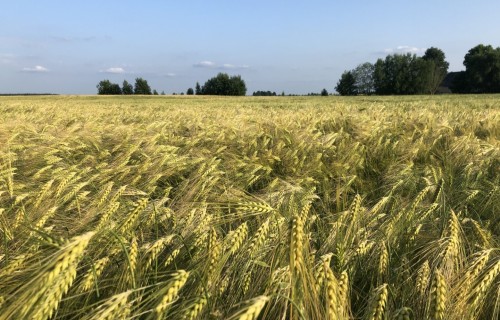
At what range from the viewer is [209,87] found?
273 feet

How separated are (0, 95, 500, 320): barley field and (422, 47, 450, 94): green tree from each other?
76.3m

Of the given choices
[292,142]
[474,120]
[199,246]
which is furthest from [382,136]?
[199,246]

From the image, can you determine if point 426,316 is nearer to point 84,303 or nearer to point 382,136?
point 84,303

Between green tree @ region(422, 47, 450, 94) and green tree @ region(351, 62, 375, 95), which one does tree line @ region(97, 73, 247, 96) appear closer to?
green tree @ region(351, 62, 375, 95)

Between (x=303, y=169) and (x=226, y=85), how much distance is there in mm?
80804

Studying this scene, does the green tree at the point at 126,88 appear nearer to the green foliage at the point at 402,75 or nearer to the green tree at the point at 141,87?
the green tree at the point at 141,87

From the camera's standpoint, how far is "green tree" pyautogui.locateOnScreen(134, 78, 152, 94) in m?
84.3

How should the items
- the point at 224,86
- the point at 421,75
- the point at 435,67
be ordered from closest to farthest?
the point at 421,75, the point at 435,67, the point at 224,86

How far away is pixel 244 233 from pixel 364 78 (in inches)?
3333

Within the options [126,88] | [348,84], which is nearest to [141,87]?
[126,88]

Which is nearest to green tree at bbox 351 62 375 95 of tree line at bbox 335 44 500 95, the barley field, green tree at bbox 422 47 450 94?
tree line at bbox 335 44 500 95

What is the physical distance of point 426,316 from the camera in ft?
3.91

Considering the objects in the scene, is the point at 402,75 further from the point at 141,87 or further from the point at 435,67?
the point at 141,87

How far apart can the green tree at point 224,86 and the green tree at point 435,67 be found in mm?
37776
